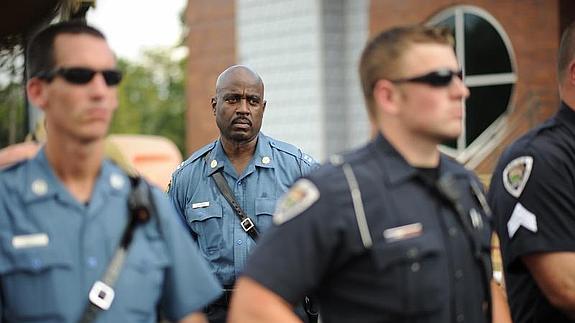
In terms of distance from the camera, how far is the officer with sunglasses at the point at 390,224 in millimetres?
3350

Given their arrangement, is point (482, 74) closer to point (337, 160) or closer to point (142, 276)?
point (337, 160)

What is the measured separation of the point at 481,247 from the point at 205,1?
21.0m

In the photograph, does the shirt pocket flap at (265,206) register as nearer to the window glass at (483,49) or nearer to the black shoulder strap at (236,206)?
the black shoulder strap at (236,206)

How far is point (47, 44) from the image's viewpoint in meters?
3.48

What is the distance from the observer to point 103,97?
11.2ft

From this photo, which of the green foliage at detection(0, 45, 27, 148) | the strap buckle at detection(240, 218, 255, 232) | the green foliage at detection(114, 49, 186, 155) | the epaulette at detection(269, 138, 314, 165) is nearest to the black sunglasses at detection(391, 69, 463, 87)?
the green foliage at detection(0, 45, 27, 148)

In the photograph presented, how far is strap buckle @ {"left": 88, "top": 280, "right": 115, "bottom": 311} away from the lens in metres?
3.37

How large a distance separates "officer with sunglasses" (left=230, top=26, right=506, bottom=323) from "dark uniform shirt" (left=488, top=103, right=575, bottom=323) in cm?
79

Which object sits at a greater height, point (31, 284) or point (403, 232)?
point (403, 232)

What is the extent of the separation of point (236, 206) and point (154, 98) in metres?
63.7

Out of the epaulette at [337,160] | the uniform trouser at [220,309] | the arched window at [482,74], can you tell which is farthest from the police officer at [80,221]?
the arched window at [482,74]

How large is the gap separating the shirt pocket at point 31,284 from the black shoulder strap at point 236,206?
270cm

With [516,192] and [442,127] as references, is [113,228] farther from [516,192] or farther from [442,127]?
[516,192]

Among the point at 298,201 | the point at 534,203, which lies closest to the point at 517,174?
the point at 534,203
